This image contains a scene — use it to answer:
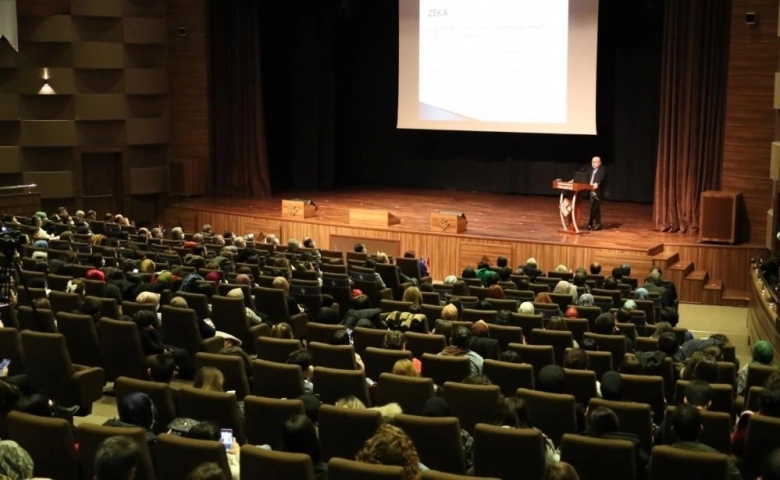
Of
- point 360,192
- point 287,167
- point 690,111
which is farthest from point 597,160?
point 287,167

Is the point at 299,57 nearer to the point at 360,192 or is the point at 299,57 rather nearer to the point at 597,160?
the point at 360,192

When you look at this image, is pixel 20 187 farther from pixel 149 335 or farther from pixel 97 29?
pixel 149 335

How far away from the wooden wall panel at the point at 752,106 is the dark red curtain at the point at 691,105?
72cm

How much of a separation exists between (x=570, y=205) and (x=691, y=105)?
8.25 feet

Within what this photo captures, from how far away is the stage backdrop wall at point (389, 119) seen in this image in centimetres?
1919

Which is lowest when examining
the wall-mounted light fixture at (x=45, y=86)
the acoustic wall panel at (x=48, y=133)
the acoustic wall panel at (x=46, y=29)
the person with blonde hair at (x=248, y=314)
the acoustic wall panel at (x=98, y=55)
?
the person with blonde hair at (x=248, y=314)

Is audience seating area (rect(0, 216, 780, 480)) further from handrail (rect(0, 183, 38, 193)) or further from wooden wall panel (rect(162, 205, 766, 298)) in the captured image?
handrail (rect(0, 183, 38, 193))

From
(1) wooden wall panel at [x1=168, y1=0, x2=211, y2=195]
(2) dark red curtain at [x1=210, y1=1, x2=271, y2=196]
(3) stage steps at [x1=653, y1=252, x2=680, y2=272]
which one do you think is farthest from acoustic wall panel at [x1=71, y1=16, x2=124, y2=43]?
(3) stage steps at [x1=653, y1=252, x2=680, y2=272]

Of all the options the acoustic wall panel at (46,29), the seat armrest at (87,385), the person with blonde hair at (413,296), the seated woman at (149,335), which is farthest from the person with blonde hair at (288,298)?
the acoustic wall panel at (46,29)

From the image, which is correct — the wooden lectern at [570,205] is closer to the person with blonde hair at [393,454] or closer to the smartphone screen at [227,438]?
the smartphone screen at [227,438]

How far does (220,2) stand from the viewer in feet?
66.6

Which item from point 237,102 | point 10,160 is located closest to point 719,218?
point 237,102

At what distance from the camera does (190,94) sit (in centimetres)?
2038

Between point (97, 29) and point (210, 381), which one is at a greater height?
point (97, 29)
